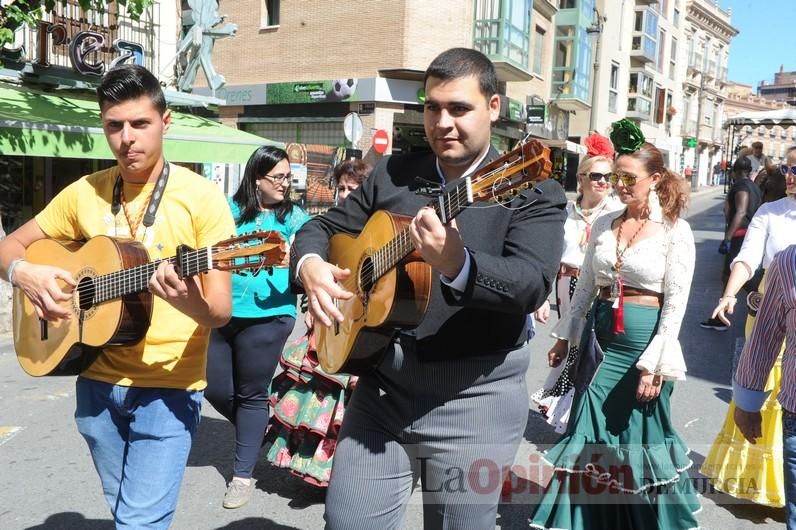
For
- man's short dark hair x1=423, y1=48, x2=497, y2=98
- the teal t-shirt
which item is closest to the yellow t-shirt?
man's short dark hair x1=423, y1=48, x2=497, y2=98

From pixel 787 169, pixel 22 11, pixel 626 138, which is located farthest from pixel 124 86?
pixel 22 11

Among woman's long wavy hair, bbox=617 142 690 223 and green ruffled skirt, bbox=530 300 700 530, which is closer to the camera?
green ruffled skirt, bbox=530 300 700 530

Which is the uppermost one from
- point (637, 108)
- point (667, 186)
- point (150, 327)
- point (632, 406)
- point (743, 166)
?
point (637, 108)

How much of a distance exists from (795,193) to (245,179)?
3124 mm

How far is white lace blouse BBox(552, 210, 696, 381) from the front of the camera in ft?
10.9

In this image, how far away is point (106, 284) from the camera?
2416 mm

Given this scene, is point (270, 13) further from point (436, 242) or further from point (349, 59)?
point (436, 242)

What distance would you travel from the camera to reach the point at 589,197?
6.06 m

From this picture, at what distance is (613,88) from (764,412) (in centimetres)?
3915

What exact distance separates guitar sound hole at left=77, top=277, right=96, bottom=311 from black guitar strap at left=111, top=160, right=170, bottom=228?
0.84ft

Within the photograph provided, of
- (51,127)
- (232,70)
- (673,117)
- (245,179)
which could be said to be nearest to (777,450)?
(245,179)

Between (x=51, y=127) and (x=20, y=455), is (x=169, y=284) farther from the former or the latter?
(x=51, y=127)

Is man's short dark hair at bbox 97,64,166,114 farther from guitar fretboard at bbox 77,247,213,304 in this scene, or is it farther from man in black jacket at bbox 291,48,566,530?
man in black jacket at bbox 291,48,566,530

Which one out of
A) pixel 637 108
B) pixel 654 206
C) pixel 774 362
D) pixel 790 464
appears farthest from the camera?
pixel 637 108
